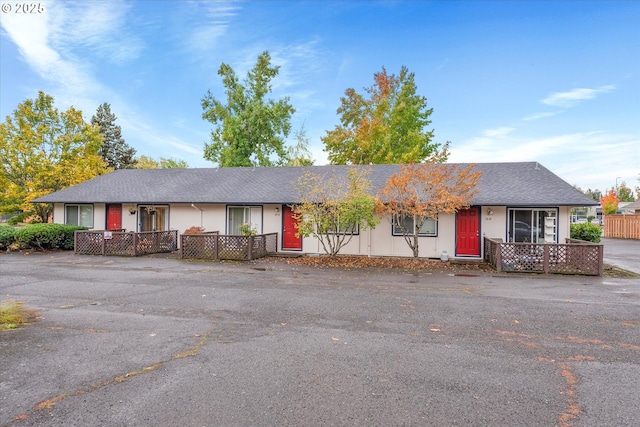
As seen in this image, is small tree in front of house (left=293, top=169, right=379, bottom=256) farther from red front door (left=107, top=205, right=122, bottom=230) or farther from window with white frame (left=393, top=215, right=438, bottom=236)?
red front door (left=107, top=205, right=122, bottom=230)

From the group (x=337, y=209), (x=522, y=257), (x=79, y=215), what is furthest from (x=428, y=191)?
(x=79, y=215)

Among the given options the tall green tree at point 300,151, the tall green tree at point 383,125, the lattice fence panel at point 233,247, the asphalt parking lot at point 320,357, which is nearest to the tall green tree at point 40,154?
the tall green tree at point 300,151

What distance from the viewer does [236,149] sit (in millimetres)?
30172

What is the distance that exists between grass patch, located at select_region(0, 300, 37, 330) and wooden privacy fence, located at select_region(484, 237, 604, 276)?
487 inches

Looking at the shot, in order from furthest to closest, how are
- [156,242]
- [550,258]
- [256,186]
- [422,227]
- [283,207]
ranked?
[256,186] → [283,207] → [156,242] → [422,227] → [550,258]

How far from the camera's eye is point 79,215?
1819 centimetres

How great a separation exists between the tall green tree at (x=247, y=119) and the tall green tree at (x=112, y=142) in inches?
555

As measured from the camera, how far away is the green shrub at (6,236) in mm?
15688

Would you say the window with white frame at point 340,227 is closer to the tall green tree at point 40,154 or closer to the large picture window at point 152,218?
the large picture window at point 152,218

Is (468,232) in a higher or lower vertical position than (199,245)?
higher

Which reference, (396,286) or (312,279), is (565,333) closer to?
(396,286)

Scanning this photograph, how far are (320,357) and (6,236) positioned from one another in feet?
59.0

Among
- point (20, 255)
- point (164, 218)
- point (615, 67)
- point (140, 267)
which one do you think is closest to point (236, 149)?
point (164, 218)

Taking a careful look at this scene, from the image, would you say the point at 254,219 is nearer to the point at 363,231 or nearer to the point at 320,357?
the point at 363,231
